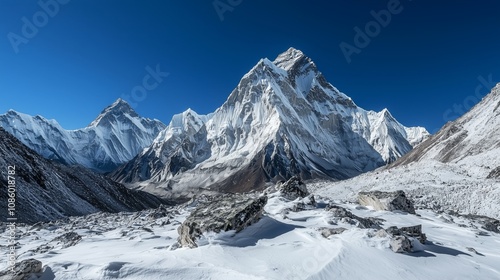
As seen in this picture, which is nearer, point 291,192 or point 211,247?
point 211,247

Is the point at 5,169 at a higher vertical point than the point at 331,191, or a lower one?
higher

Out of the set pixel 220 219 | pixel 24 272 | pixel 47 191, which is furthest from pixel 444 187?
pixel 47 191

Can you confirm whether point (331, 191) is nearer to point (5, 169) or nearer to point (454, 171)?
point (454, 171)

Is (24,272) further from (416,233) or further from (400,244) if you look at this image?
(416,233)

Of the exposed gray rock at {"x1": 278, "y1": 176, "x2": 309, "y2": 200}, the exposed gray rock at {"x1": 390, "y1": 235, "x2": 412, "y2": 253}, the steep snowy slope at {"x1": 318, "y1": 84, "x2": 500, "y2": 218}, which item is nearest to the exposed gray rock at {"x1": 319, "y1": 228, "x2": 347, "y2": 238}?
the exposed gray rock at {"x1": 390, "y1": 235, "x2": 412, "y2": 253}

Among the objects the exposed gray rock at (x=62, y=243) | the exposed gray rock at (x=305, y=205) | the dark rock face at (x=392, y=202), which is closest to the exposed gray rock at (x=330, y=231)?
the exposed gray rock at (x=305, y=205)

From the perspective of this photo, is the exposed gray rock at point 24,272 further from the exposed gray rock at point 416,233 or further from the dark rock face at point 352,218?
the exposed gray rock at point 416,233

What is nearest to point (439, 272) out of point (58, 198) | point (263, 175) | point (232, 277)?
point (232, 277)
